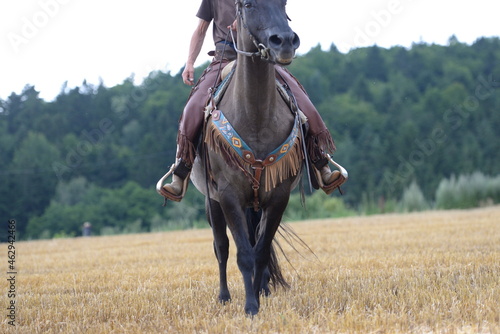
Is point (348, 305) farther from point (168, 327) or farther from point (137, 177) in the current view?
point (137, 177)

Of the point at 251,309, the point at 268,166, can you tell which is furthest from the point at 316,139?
the point at 251,309

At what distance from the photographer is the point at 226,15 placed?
653cm

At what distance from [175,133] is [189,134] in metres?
64.5

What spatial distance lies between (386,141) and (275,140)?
72312mm

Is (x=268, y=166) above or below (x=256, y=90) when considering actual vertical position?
below

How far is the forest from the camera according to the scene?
64.9m

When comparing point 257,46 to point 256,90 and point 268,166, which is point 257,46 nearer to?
point 256,90

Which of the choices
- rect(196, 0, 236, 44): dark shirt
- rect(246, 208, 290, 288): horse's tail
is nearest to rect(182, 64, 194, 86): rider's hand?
rect(196, 0, 236, 44): dark shirt

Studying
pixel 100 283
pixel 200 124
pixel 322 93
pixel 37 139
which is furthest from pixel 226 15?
pixel 322 93

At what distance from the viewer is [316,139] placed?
20.3 ft

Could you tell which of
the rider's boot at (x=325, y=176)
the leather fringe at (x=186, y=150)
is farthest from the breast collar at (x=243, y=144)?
the rider's boot at (x=325, y=176)

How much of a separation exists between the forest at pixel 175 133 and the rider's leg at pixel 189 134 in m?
47.6

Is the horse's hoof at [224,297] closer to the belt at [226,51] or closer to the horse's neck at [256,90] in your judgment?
the horse's neck at [256,90]

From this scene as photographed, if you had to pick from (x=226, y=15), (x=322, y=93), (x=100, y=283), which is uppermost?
(x=322, y=93)
